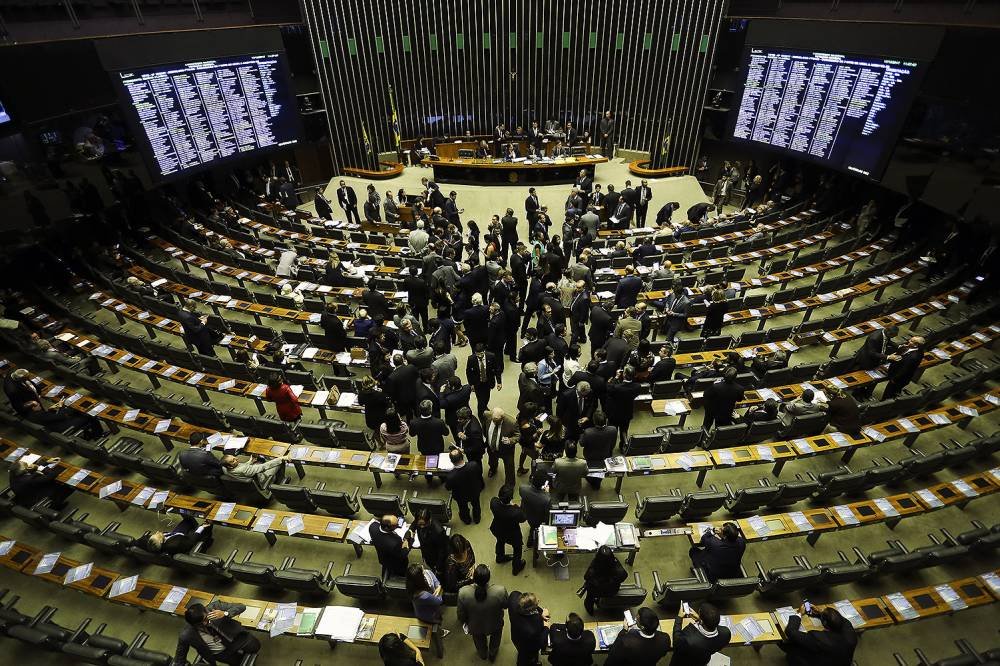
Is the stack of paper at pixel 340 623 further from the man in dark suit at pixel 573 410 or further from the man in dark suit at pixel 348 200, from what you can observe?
the man in dark suit at pixel 348 200

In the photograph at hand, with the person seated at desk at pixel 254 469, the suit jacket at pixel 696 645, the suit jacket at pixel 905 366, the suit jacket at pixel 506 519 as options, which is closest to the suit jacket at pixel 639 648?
the suit jacket at pixel 696 645

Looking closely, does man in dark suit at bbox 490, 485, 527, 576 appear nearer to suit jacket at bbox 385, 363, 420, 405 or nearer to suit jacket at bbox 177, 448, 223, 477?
suit jacket at bbox 385, 363, 420, 405

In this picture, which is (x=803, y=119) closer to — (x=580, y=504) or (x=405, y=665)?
(x=580, y=504)

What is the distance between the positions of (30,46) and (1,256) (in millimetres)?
4082

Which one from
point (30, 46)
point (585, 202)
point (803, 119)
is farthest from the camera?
point (585, 202)

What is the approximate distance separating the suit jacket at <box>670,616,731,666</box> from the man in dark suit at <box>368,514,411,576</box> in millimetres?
2590

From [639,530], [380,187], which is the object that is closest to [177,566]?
[639,530]

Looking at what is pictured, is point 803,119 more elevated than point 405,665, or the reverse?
point 803,119

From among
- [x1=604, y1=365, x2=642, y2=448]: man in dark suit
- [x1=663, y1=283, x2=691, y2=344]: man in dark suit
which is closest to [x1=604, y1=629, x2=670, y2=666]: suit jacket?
[x1=604, y1=365, x2=642, y2=448]: man in dark suit

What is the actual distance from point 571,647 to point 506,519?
131 cm

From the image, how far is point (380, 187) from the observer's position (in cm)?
1700

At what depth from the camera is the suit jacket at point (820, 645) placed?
13.0ft

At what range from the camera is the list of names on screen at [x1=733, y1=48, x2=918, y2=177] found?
10.3 meters

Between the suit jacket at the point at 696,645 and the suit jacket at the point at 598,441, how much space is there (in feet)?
6.65
